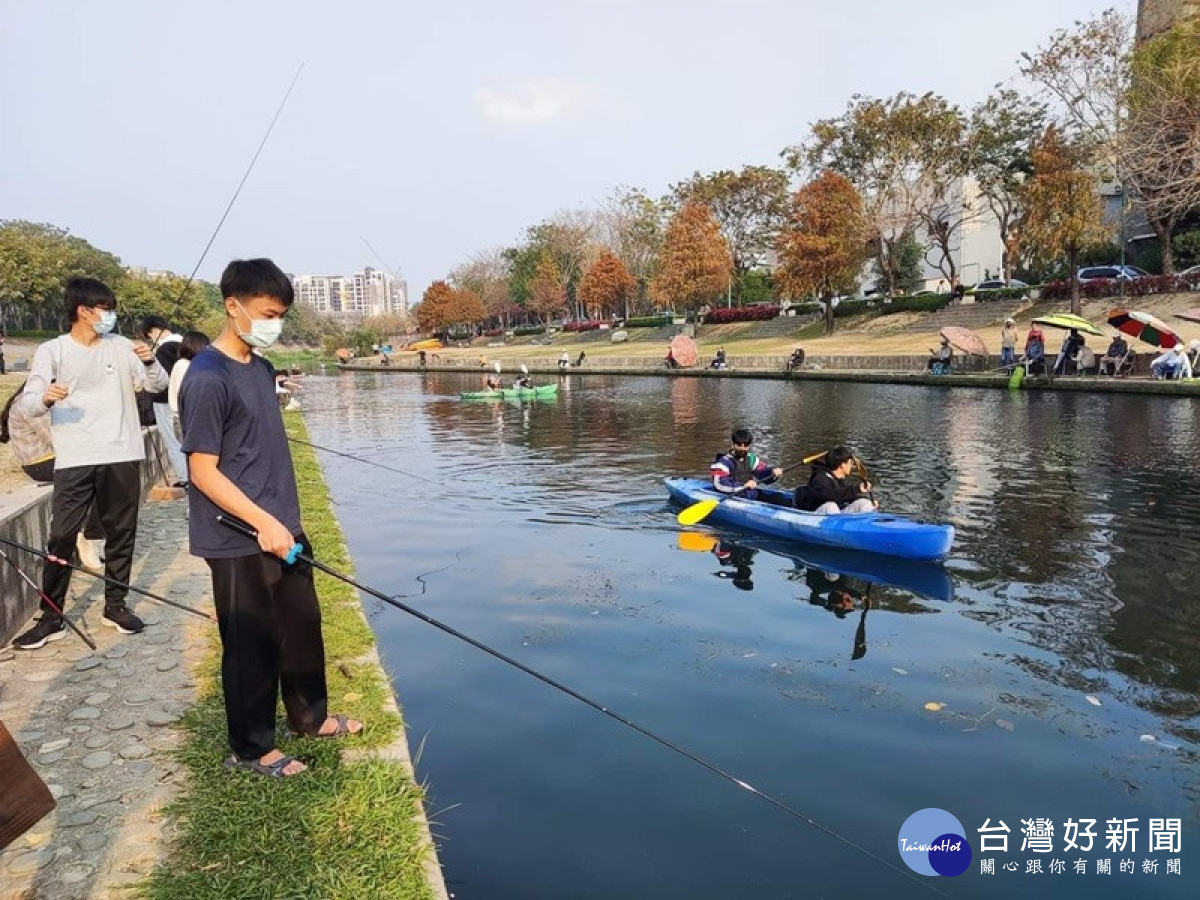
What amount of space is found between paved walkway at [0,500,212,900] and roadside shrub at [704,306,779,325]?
5160cm

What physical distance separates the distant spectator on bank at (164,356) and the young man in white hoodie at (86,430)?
233 centimetres

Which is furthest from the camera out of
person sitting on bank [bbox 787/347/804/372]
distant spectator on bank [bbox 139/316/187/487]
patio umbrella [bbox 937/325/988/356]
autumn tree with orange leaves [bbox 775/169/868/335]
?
autumn tree with orange leaves [bbox 775/169/868/335]

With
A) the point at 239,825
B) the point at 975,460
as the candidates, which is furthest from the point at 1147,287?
the point at 239,825

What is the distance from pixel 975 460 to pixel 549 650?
1124 cm

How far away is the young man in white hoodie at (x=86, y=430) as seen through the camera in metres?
5.45

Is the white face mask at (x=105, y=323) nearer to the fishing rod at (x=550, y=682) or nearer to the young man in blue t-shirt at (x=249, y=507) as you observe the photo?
the young man in blue t-shirt at (x=249, y=507)

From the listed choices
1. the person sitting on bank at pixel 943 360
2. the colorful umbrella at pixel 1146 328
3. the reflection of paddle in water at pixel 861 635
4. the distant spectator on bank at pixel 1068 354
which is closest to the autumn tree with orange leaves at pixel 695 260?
the person sitting on bank at pixel 943 360

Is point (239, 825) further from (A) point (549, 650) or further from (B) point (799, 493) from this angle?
(B) point (799, 493)

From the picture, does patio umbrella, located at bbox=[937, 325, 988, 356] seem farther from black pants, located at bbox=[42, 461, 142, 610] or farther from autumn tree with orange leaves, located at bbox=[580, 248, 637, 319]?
autumn tree with orange leaves, located at bbox=[580, 248, 637, 319]

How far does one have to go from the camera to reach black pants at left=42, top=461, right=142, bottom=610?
5488 millimetres

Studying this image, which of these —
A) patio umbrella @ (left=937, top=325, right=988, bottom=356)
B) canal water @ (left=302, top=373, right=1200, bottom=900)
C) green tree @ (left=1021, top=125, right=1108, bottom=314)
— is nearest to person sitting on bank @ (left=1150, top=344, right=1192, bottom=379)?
patio umbrella @ (left=937, top=325, right=988, bottom=356)

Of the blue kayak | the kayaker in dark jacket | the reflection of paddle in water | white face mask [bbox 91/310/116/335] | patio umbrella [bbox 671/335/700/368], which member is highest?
white face mask [bbox 91/310/116/335]

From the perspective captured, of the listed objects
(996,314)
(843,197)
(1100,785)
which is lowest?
(1100,785)

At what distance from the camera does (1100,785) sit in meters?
4.96
